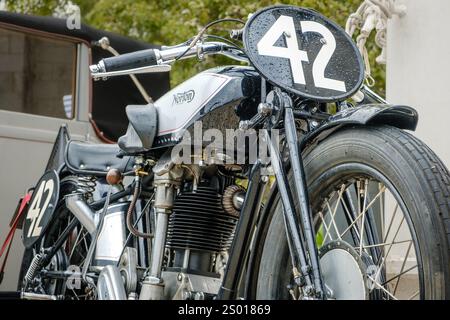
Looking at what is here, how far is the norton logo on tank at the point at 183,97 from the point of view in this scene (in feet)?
11.7

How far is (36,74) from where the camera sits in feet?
20.1

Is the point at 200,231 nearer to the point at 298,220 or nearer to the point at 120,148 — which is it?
the point at 120,148

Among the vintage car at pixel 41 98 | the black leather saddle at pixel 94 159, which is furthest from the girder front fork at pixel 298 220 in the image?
the vintage car at pixel 41 98

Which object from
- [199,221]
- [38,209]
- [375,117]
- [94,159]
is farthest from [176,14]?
[375,117]

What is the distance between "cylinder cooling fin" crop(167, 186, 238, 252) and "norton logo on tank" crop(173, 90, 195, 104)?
1.19ft

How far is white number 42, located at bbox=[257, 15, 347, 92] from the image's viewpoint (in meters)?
3.26

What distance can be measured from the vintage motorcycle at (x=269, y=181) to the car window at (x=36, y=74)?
197 cm

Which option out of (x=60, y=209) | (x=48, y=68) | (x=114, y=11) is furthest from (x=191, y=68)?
(x=60, y=209)

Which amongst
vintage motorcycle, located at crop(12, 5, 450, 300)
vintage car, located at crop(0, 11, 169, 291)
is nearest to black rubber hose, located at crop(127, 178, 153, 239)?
vintage motorcycle, located at crop(12, 5, 450, 300)

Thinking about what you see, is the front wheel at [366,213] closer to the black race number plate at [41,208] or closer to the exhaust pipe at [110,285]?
the exhaust pipe at [110,285]

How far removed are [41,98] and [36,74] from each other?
165mm

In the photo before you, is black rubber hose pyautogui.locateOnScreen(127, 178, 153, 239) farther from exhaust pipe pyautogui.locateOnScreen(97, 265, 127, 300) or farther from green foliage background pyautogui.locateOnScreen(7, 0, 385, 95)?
green foliage background pyautogui.locateOnScreen(7, 0, 385, 95)
